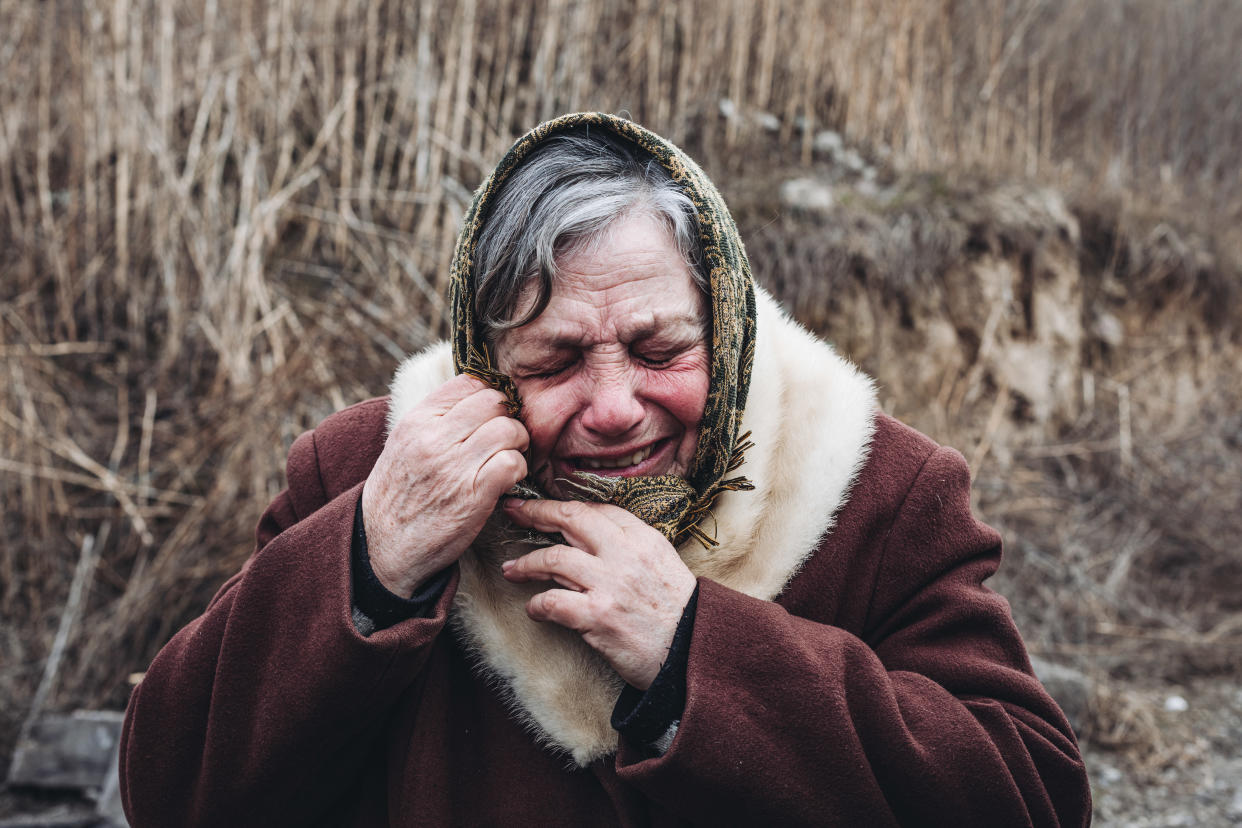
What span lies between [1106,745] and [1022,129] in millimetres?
4787

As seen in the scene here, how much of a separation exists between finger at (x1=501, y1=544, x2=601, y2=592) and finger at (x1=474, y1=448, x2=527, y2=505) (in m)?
0.13

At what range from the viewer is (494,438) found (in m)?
1.50

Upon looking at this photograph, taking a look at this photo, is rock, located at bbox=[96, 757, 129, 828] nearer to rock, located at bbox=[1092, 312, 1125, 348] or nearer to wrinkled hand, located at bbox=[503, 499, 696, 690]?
wrinkled hand, located at bbox=[503, 499, 696, 690]

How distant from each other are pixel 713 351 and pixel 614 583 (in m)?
0.45

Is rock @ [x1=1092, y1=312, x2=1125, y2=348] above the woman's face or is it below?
below

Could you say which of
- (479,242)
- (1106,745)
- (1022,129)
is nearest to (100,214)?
(479,242)

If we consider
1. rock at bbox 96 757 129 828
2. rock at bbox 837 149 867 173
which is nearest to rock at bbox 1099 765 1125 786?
rock at bbox 96 757 129 828

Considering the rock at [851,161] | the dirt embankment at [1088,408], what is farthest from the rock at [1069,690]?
the rock at [851,161]

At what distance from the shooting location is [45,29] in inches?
170

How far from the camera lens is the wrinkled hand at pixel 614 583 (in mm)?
1411

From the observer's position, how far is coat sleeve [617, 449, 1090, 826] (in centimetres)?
135

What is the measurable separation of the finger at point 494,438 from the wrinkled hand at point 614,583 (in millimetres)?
134

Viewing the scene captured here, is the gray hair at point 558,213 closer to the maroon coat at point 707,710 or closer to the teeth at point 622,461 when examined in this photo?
the teeth at point 622,461

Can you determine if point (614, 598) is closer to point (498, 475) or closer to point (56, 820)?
point (498, 475)
